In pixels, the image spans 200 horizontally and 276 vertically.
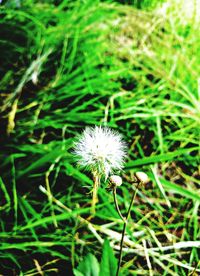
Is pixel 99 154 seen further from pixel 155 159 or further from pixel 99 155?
pixel 155 159

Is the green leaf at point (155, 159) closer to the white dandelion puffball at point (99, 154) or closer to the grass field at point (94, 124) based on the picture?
the grass field at point (94, 124)

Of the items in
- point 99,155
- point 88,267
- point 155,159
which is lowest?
point 88,267

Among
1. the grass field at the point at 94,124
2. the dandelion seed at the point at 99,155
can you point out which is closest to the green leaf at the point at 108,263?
the grass field at the point at 94,124

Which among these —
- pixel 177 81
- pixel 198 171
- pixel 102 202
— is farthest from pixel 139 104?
pixel 102 202

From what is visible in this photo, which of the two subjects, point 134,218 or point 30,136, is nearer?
point 134,218

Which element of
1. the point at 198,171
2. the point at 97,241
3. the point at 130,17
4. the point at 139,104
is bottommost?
the point at 97,241

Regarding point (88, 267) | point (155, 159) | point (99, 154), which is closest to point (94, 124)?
point (155, 159)

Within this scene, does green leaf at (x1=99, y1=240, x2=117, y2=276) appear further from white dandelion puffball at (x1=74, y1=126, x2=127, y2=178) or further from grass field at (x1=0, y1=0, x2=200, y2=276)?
white dandelion puffball at (x1=74, y1=126, x2=127, y2=178)

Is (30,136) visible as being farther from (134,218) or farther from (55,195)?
(134,218)

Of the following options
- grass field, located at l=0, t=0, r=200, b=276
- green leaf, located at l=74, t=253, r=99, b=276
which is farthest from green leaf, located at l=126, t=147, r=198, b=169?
green leaf, located at l=74, t=253, r=99, b=276
